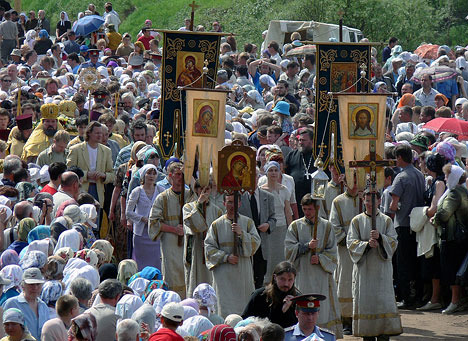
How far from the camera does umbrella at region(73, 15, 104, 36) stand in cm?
2888

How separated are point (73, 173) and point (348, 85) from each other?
3955 millimetres

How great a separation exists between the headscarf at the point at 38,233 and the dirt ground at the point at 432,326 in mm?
3699

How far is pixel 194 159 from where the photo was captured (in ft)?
41.7

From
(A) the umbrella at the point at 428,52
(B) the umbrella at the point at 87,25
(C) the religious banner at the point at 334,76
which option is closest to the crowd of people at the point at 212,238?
(C) the religious banner at the point at 334,76

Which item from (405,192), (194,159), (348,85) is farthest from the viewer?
(348,85)

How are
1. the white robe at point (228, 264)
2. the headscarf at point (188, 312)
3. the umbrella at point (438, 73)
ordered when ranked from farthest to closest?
the umbrella at point (438, 73), the white robe at point (228, 264), the headscarf at point (188, 312)

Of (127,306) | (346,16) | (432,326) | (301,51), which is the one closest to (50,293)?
(127,306)

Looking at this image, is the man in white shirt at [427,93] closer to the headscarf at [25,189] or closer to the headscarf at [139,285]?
the headscarf at [25,189]

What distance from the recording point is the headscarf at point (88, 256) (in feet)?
34.6

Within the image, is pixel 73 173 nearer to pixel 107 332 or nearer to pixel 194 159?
pixel 194 159

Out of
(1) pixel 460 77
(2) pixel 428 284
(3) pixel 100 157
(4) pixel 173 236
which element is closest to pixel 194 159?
(4) pixel 173 236

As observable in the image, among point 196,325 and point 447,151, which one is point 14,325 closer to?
Result: point 196,325

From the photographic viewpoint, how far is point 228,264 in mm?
11695

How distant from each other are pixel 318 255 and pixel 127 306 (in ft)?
10.0
